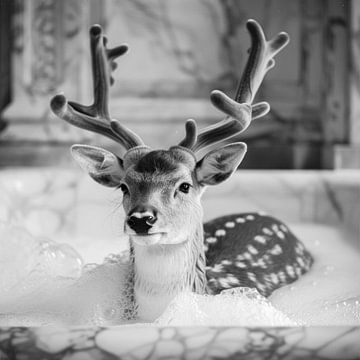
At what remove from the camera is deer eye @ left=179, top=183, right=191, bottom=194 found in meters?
1.04

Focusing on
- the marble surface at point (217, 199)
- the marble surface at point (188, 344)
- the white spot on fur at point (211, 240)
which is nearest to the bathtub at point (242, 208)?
the marble surface at point (217, 199)

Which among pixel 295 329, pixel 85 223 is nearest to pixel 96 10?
pixel 85 223

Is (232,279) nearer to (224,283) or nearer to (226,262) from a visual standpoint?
(224,283)

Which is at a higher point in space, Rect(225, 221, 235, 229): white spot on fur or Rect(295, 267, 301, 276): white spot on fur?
Rect(225, 221, 235, 229): white spot on fur

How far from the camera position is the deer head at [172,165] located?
0.98 m

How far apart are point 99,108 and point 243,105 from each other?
1.03ft

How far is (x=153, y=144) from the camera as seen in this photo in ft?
8.80

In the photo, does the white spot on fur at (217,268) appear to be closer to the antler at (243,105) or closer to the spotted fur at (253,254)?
the spotted fur at (253,254)

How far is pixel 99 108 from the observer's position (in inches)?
49.1

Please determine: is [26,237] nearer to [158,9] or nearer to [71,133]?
[71,133]

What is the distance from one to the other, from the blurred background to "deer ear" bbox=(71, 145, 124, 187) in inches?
57.1

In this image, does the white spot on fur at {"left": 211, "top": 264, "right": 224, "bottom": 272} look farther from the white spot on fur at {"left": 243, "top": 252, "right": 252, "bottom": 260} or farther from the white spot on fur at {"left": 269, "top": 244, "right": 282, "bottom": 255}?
the white spot on fur at {"left": 269, "top": 244, "right": 282, "bottom": 255}

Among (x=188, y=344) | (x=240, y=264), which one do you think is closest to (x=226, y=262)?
(x=240, y=264)

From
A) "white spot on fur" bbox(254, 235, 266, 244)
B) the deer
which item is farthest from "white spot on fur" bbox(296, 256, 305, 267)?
the deer
